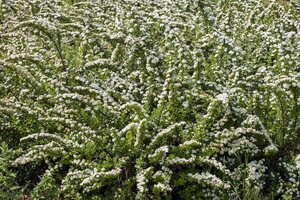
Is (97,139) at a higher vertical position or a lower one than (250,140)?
lower

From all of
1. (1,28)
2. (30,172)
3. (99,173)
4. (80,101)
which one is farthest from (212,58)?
(1,28)

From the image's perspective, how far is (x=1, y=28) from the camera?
19.3 ft

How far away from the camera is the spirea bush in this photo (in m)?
3.81

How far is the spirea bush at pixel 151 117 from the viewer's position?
381 cm

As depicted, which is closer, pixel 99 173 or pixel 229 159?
pixel 99 173

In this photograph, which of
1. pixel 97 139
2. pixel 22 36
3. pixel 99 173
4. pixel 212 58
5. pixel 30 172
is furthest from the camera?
pixel 22 36

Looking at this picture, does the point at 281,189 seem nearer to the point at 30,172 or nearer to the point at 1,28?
the point at 30,172

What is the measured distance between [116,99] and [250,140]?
1.37 meters

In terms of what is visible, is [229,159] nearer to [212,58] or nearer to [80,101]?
[212,58]

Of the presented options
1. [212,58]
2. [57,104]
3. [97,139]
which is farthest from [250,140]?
[57,104]

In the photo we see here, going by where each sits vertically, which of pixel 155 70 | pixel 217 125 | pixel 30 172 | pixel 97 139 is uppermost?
pixel 155 70

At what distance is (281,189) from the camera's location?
3.99 metres

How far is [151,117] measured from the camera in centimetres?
404

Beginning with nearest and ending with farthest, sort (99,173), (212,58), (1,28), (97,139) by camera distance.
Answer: (99,173), (97,139), (212,58), (1,28)
